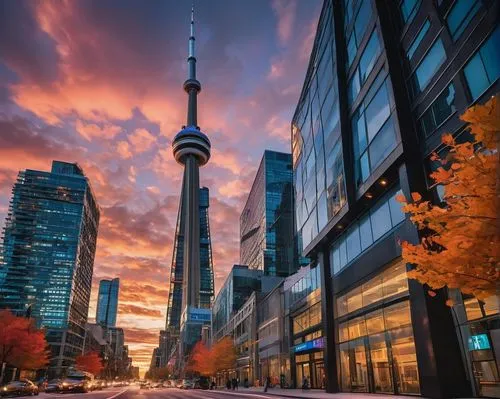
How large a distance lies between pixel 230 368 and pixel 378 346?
2649 inches

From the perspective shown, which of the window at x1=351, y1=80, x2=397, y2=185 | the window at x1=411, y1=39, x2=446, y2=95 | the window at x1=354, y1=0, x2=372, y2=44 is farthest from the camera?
the window at x1=354, y1=0, x2=372, y2=44

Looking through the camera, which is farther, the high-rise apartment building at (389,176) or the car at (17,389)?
the car at (17,389)

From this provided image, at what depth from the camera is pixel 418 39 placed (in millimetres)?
25266

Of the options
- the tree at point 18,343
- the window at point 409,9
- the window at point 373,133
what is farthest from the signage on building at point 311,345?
the tree at point 18,343

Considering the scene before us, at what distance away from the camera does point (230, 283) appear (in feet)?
361

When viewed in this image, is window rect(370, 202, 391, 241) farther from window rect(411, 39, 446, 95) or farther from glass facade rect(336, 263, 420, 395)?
window rect(411, 39, 446, 95)

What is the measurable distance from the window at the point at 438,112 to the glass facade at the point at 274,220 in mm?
104489

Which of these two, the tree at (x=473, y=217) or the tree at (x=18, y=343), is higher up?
the tree at (x=18, y=343)

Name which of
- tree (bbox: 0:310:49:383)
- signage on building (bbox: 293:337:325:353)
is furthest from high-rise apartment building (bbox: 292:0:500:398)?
tree (bbox: 0:310:49:383)

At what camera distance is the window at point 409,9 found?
84.6 ft

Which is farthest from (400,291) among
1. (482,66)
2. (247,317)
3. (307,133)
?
(247,317)

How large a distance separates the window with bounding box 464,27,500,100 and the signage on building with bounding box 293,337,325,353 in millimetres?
25607

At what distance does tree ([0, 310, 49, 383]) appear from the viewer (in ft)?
225

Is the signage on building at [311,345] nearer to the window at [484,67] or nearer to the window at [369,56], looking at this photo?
the window at [369,56]
